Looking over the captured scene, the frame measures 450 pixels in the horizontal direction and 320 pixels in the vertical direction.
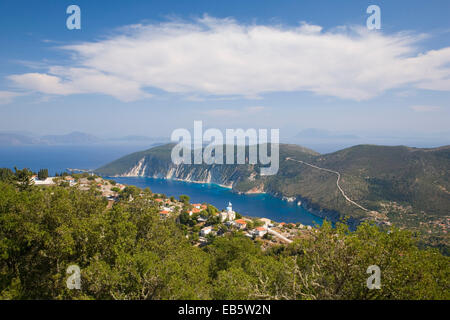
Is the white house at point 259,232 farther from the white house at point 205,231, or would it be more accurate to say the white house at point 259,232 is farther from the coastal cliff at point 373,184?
the coastal cliff at point 373,184

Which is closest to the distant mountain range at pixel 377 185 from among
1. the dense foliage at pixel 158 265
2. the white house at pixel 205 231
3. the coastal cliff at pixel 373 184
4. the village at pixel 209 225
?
the coastal cliff at pixel 373 184

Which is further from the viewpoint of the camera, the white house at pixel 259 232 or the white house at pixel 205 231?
the white house at pixel 259 232

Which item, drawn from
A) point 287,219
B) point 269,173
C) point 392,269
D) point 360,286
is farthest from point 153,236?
point 269,173

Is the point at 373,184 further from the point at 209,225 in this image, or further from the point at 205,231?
the point at 205,231

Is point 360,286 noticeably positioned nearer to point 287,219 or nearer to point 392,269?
point 392,269

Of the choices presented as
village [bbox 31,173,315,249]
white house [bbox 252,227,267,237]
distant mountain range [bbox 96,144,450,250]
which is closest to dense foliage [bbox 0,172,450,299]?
village [bbox 31,173,315,249]
